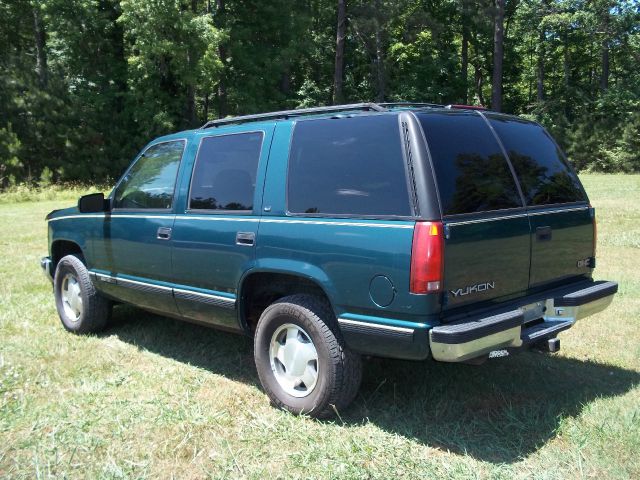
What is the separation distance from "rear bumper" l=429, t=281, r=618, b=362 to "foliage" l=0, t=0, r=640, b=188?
26.8 metres

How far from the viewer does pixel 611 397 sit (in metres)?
4.09

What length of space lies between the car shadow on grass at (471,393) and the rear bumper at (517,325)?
20.6 inches

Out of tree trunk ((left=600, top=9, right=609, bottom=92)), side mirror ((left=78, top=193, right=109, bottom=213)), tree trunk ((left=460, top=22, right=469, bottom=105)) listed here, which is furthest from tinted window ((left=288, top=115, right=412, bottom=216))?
tree trunk ((left=460, top=22, right=469, bottom=105))

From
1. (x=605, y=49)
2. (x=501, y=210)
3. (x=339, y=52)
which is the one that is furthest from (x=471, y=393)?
(x=605, y=49)

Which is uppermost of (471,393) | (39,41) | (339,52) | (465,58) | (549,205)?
(465,58)

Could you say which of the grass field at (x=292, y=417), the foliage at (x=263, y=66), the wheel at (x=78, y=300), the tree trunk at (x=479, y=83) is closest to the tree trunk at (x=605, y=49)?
the foliage at (x=263, y=66)

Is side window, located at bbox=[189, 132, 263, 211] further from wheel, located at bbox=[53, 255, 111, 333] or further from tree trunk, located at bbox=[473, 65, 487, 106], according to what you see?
tree trunk, located at bbox=[473, 65, 487, 106]

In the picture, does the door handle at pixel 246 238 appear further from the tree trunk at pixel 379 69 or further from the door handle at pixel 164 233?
the tree trunk at pixel 379 69

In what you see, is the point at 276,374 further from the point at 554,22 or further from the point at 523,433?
the point at 554,22

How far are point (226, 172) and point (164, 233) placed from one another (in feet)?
2.39

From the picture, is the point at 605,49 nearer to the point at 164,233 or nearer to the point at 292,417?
the point at 164,233

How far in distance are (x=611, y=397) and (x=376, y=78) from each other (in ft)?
118

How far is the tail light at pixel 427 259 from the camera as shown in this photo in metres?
3.27

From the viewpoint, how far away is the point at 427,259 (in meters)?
3.27
